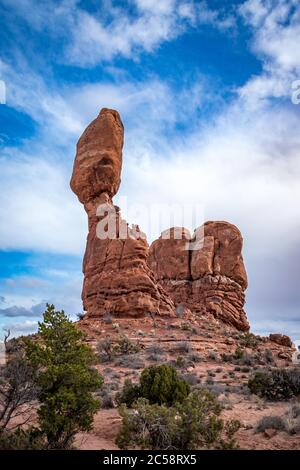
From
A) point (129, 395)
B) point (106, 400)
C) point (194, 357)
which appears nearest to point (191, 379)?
point (106, 400)

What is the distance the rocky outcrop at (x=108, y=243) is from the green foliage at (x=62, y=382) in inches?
840

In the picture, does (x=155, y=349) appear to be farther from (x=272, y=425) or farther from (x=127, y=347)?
(x=272, y=425)

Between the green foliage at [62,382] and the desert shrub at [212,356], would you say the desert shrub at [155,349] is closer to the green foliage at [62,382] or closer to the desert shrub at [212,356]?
the desert shrub at [212,356]

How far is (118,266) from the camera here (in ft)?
103

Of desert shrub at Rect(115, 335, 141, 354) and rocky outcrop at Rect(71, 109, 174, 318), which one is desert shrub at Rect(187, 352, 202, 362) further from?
rocky outcrop at Rect(71, 109, 174, 318)

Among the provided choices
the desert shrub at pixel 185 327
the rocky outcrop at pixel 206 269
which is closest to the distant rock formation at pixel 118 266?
the rocky outcrop at pixel 206 269

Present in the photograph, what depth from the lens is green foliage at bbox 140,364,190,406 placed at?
11.0 meters

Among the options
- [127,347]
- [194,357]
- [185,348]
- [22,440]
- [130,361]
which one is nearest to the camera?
[22,440]

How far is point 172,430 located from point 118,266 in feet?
78.5

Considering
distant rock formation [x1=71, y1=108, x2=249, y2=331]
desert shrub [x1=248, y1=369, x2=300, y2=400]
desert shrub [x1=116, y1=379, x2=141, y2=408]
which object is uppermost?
distant rock formation [x1=71, y1=108, x2=249, y2=331]

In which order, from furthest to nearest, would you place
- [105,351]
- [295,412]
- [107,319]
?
[107,319], [105,351], [295,412]

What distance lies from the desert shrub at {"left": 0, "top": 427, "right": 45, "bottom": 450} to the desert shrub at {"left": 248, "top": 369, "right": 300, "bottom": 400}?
9541 millimetres

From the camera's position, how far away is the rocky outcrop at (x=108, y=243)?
30250 millimetres

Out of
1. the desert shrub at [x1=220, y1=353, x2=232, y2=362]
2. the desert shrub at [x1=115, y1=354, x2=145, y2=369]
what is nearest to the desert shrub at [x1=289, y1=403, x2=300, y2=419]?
the desert shrub at [x1=115, y1=354, x2=145, y2=369]
